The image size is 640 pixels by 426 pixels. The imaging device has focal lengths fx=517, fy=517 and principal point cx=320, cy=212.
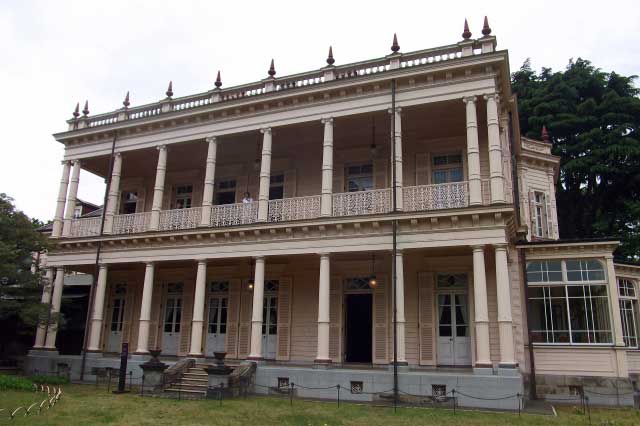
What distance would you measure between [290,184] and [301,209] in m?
2.89

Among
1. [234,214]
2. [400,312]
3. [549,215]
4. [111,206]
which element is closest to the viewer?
[400,312]

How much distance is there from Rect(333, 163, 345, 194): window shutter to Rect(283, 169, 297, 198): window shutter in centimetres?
167

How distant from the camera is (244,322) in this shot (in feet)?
63.2

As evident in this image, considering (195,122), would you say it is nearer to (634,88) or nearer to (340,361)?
(340,361)

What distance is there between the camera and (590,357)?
15.0 metres

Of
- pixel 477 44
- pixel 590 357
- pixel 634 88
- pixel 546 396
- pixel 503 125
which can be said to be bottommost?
pixel 546 396

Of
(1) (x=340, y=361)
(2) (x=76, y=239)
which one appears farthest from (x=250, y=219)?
(2) (x=76, y=239)

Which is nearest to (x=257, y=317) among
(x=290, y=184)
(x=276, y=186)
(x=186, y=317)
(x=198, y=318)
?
(x=198, y=318)

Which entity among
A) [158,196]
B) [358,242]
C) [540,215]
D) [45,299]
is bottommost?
[45,299]

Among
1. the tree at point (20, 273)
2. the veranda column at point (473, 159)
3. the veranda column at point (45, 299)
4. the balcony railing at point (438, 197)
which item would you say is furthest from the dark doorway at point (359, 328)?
the veranda column at point (45, 299)

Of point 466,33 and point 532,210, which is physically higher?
point 466,33

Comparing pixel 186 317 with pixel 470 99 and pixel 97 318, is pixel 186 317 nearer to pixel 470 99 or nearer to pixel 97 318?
pixel 97 318

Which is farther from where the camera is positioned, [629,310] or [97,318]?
[97,318]

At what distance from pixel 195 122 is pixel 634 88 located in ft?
87.3
